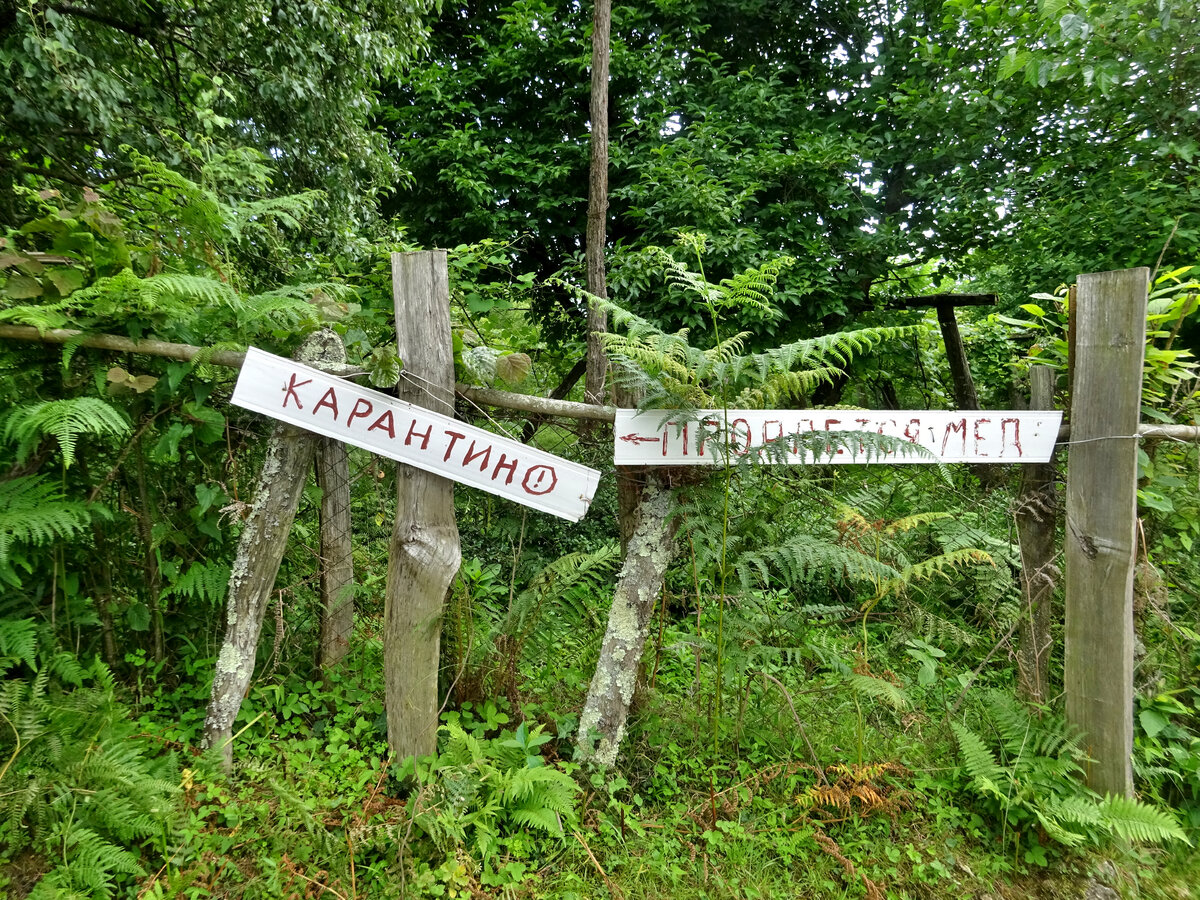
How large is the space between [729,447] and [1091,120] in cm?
409

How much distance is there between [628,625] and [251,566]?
4.62ft

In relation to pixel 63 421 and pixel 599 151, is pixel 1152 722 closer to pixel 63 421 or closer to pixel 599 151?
pixel 599 151

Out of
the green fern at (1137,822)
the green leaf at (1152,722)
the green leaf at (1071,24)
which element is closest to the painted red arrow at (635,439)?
the green fern at (1137,822)

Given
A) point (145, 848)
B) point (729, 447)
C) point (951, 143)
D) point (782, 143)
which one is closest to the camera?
point (145, 848)

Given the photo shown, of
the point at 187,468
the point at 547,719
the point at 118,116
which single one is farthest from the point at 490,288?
the point at 118,116

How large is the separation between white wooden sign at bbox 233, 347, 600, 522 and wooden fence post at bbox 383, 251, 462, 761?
0.17 feet

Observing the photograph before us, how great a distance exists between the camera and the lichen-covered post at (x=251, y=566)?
2.23 meters

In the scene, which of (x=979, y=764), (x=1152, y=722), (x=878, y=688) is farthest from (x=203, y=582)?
(x=1152, y=722)

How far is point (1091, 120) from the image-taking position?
165 inches

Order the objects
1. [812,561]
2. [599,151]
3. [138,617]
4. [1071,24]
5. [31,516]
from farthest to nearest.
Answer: [599,151] → [1071,24] → [138,617] → [812,561] → [31,516]

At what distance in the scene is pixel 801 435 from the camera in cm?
222

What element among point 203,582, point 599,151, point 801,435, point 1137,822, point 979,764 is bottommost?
point 1137,822

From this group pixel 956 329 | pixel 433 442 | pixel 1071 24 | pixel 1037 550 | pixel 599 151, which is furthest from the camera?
pixel 956 329

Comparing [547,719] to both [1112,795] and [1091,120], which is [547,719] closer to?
[1112,795]
